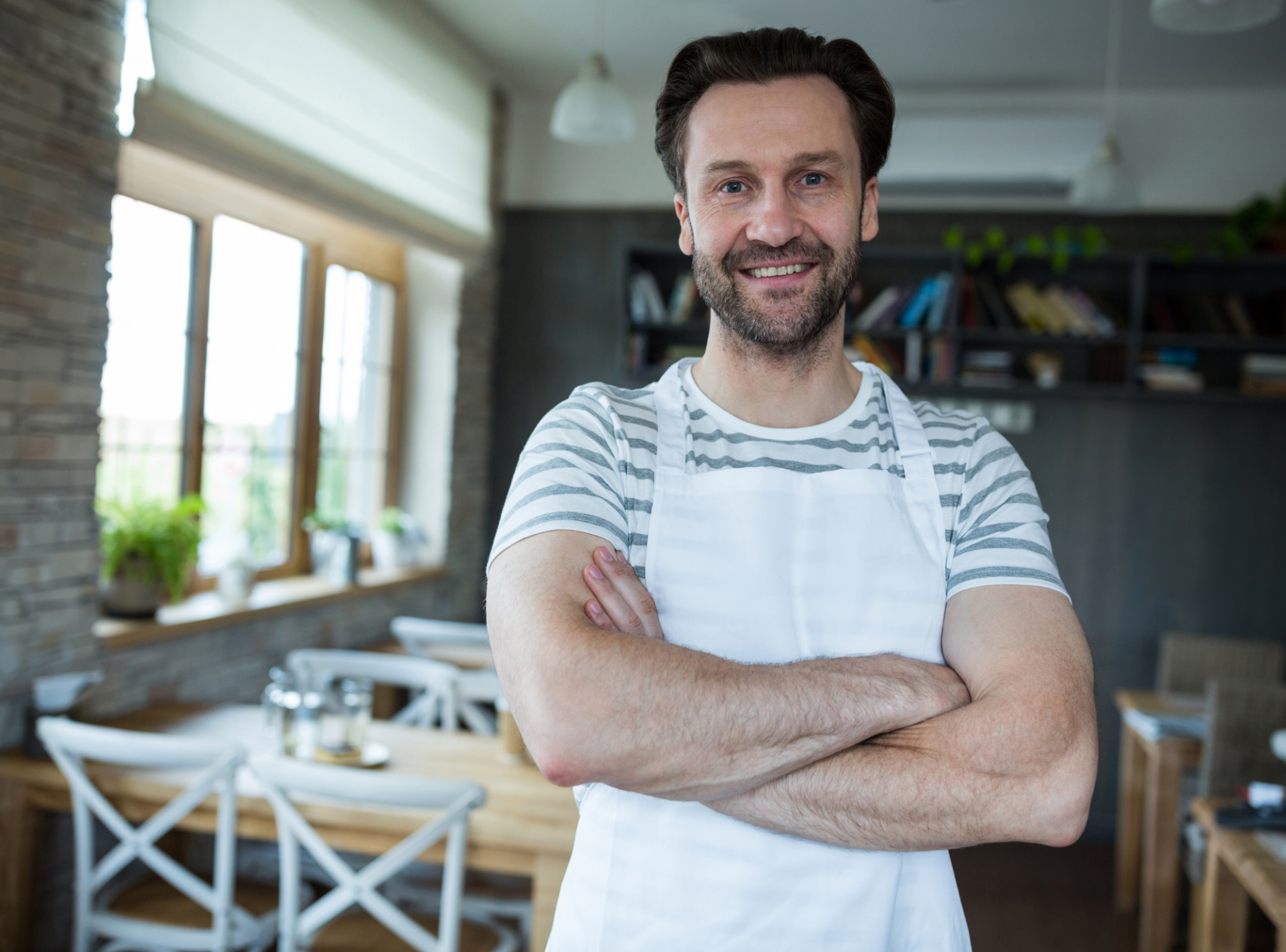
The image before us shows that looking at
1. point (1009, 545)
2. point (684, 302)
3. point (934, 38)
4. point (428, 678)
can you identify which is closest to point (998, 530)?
point (1009, 545)

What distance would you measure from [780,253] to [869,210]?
208mm

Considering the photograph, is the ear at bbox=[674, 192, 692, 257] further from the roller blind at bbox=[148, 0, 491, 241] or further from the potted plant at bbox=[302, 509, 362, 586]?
the potted plant at bbox=[302, 509, 362, 586]

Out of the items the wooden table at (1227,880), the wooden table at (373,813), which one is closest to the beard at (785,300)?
the wooden table at (373,813)

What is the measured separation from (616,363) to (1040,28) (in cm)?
241

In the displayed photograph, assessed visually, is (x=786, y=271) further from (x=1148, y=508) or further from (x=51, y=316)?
(x=1148, y=508)

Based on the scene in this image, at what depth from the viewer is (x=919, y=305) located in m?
4.85

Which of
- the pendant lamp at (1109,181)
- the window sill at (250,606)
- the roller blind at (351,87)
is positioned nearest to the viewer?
the window sill at (250,606)

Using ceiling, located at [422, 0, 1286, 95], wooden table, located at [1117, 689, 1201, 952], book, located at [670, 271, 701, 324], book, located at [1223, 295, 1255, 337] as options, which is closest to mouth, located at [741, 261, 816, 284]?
wooden table, located at [1117, 689, 1201, 952]

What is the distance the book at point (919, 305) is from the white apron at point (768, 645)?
3.81 meters

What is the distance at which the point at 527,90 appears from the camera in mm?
5324

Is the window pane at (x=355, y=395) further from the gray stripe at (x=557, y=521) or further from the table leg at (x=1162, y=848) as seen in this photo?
the gray stripe at (x=557, y=521)

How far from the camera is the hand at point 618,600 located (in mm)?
1047

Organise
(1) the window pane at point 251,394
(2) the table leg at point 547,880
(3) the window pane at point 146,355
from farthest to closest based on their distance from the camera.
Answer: (1) the window pane at point 251,394
(3) the window pane at point 146,355
(2) the table leg at point 547,880

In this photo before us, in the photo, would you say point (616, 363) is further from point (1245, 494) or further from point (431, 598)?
point (1245, 494)
